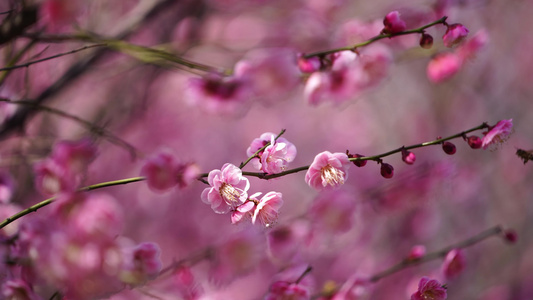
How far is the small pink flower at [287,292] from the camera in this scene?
110 centimetres

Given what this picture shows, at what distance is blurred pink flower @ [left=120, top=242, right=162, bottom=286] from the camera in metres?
0.89

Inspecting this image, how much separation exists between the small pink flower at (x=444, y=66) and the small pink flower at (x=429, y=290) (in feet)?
2.97

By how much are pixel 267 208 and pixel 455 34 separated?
2.23 feet

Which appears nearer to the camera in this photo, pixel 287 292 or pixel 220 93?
pixel 287 292

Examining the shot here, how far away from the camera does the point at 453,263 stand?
1372 millimetres

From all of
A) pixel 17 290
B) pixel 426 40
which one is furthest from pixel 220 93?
pixel 17 290

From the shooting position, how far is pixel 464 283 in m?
2.99

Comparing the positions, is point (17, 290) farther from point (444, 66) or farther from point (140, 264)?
point (444, 66)

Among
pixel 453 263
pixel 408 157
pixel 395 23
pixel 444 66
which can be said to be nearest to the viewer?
pixel 408 157

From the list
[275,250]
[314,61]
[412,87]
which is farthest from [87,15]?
[412,87]

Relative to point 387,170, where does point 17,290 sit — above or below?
below

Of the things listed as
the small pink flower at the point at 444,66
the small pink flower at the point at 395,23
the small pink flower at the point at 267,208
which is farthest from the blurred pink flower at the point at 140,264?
the small pink flower at the point at 444,66

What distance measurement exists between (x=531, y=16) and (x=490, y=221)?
1.95 m

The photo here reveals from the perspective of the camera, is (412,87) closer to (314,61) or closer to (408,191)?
(408,191)
